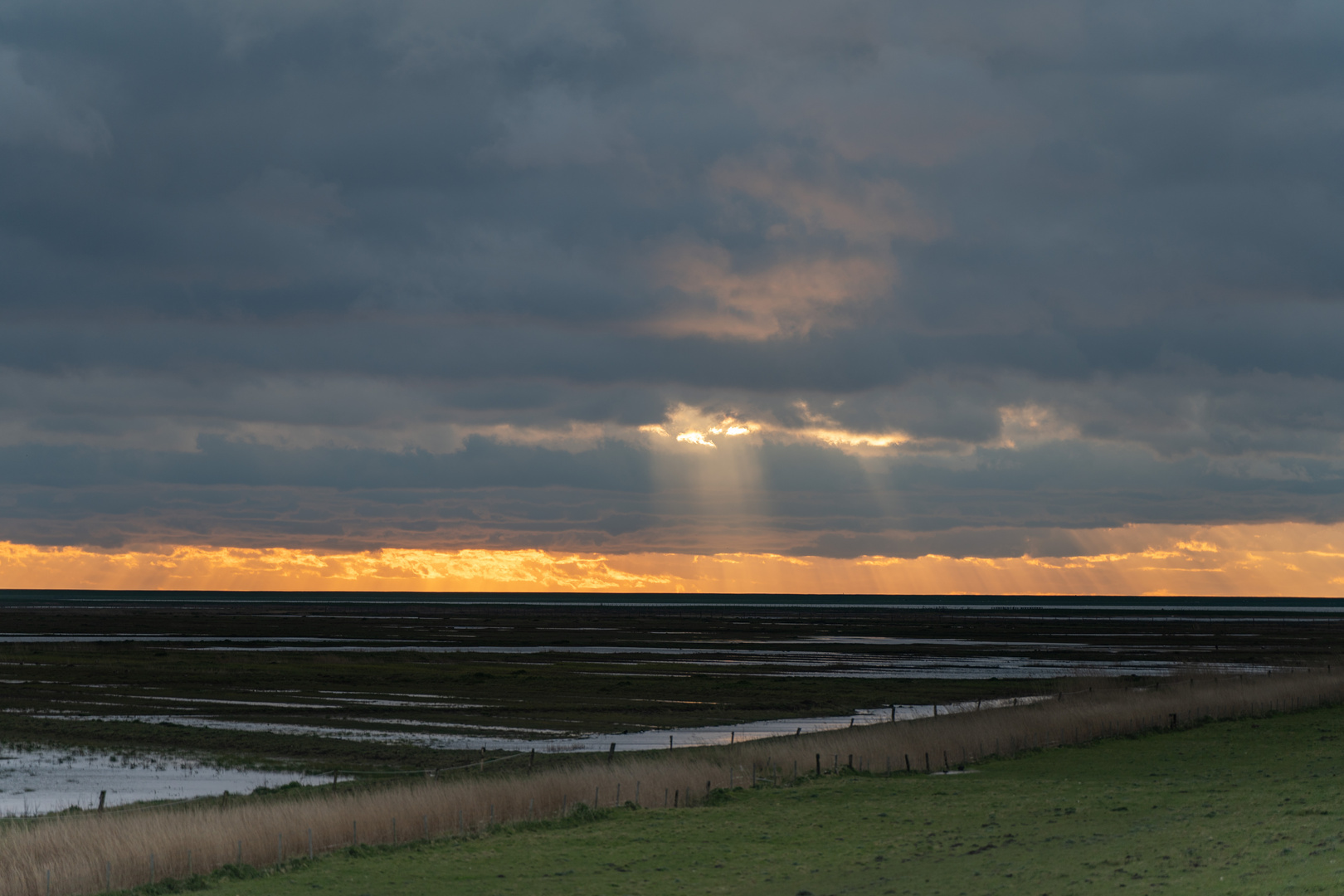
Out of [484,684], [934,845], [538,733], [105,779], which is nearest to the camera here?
[934,845]

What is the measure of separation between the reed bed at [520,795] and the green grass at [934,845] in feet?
7.26

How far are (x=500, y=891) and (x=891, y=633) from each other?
168288 millimetres

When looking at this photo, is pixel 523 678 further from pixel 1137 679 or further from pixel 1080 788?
pixel 1080 788

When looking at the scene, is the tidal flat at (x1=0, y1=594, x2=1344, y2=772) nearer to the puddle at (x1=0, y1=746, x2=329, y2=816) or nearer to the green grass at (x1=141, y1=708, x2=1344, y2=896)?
the puddle at (x1=0, y1=746, x2=329, y2=816)

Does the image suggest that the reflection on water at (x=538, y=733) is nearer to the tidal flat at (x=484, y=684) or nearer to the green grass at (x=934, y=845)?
the tidal flat at (x=484, y=684)

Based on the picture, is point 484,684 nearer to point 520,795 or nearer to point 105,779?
point 105,779

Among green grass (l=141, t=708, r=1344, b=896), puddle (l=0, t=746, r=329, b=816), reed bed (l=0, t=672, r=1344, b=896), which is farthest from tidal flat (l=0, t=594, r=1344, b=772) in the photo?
green grass (l=141, t=708, r=1344, b=896)

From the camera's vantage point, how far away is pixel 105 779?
46125 millimetres

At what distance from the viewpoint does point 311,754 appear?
2052 inches

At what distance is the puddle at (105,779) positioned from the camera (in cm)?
4178

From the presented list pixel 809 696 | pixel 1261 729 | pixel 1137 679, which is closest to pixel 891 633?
pixel 1137 679

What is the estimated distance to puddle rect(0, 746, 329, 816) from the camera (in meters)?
41.8

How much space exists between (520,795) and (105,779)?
1844 cm

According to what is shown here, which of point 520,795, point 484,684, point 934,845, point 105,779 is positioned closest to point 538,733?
point 105,779
